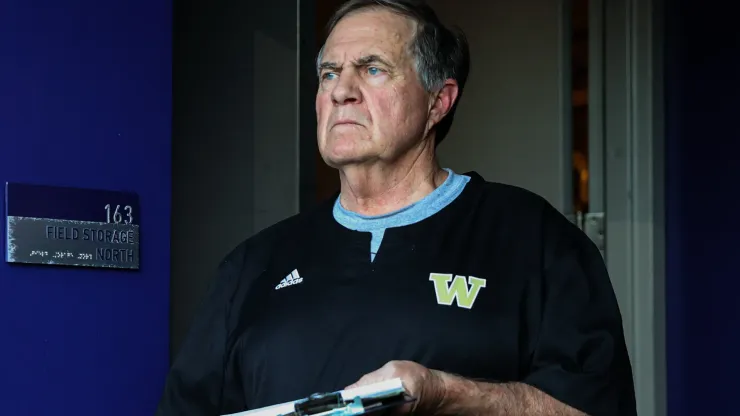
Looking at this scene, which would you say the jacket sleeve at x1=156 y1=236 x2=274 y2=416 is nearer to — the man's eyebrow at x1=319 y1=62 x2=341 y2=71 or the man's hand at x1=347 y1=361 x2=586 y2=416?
the man's eyebrow at x1=319 y1=62 x2=341 y2=71

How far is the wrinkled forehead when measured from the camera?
8.50 feet

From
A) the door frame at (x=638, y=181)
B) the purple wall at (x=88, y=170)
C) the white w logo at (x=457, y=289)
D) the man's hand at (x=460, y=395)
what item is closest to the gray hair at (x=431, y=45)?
the white w logo at (x=457, y=289)

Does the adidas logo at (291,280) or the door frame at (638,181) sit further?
the door frame at (638,181)

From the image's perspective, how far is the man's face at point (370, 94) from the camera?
2531 mm

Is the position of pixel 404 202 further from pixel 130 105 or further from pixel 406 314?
pixel 130 105

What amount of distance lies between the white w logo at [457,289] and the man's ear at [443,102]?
39cm

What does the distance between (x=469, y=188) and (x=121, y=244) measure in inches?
33.9

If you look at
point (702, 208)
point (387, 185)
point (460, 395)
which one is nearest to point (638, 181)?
Answer: point (702, 208)

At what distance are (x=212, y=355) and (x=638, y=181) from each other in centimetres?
222

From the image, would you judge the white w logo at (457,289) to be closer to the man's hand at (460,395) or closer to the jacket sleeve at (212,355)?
the man's hand at (460,395)

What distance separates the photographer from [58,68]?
114 inches

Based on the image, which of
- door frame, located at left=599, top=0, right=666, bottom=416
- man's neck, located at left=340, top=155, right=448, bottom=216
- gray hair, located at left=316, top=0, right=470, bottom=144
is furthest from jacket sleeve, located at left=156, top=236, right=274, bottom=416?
door frame, located at left=599, top=0, right=666, bottom=416

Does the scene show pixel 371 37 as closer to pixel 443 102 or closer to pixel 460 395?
pixel 443 102

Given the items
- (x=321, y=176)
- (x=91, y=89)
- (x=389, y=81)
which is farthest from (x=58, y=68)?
(x=321, y=176)
